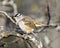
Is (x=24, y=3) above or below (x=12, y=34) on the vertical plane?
below

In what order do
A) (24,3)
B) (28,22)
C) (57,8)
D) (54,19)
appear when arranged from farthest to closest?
1. (24,3)
2. (57,8)
3. (54,19)
4. (28,22)

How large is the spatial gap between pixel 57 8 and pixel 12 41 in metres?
1.59

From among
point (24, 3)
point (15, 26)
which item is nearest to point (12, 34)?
point (15, 26)

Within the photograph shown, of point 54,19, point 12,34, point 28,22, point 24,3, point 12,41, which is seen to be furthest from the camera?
point 24,3

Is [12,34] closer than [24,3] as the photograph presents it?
Yes

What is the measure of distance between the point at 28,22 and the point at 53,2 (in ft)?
4.16

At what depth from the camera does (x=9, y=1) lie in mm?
2512

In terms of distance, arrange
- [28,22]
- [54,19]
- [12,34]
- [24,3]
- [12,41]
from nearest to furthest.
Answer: [12,34], [12,41], [28,22], [54,19], [24,3]

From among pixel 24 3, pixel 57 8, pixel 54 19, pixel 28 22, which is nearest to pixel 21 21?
pixel 28 22

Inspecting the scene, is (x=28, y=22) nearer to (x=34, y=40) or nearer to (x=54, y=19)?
(x=34, y=40)

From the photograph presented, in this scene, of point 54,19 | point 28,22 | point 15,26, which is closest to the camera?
point 15,26

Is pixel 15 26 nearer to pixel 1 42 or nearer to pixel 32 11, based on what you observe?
pixel 1 42

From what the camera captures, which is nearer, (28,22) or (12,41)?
(12,41)

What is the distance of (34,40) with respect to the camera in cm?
126
